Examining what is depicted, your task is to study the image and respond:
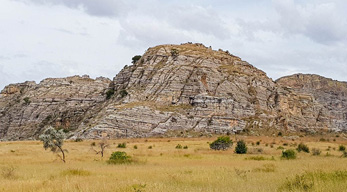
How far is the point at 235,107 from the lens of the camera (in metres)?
81.1

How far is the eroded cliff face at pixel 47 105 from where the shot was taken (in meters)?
95.8

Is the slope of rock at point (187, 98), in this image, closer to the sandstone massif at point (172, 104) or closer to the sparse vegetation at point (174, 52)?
the sandstone massif at point (172, 104)

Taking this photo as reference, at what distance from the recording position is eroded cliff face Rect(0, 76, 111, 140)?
9581 centimetres

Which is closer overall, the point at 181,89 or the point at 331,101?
the point at 181,89

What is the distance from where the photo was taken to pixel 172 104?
81812mm

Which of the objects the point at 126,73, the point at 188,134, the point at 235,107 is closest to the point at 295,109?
the point at 235,107

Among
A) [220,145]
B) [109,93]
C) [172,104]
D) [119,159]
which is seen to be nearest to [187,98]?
[172,104]

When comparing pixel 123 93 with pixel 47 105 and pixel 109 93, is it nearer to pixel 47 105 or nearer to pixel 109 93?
pixel 109 93

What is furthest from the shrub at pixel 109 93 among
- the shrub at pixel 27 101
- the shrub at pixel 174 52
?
the shrub at pixel 27 101

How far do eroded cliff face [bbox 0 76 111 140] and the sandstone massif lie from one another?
0.32 m

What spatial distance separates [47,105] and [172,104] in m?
47.7

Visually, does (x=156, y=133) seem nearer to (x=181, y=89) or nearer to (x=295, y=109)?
(x=181, y=89)

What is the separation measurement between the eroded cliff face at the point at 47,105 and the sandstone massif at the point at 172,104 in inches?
12.4

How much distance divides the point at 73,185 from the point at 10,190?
2140mm
